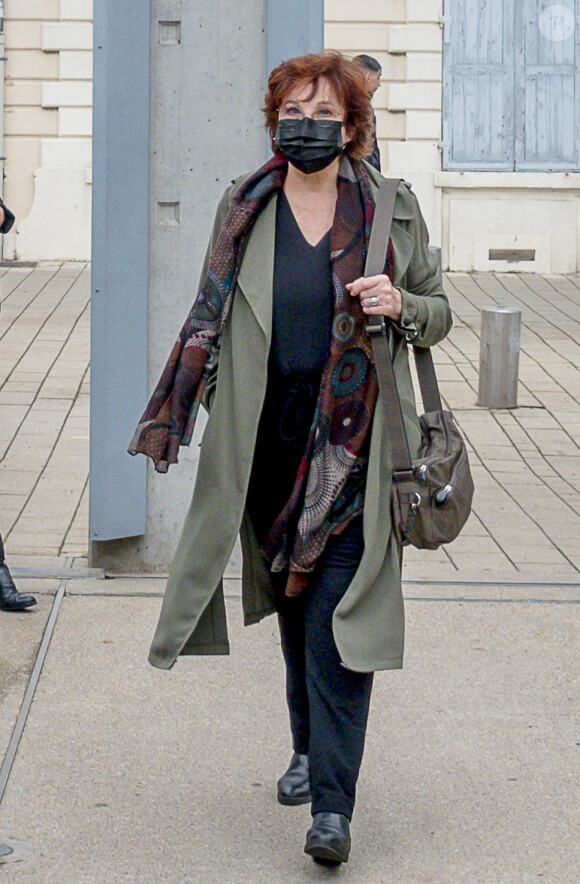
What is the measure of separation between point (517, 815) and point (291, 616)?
771 mm

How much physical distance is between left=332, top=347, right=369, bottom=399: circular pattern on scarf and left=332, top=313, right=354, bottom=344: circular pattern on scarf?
0.04m

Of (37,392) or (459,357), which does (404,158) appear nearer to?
(459,357)

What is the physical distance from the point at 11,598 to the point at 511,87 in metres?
12.2

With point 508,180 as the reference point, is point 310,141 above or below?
below

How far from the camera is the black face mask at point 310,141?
3.49 m

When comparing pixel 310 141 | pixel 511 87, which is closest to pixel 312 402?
pixel 310 141

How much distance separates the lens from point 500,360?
928cm

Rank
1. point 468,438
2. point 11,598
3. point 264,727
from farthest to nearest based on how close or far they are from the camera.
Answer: point 468,438 < point 11,598 < point 264,727

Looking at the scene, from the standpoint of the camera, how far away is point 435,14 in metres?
16.0

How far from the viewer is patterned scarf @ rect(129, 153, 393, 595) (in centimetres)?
353

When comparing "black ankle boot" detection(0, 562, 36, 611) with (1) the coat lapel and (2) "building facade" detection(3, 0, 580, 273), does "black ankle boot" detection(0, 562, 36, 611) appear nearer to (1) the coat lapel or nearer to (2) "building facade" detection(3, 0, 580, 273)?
(1) the coat lapel

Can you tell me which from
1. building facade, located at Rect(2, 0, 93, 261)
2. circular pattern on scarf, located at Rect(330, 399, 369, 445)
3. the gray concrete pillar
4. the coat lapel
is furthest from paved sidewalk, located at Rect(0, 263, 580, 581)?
the coat lapel

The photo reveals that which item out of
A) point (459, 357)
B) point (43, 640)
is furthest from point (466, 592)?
point (459, 357)

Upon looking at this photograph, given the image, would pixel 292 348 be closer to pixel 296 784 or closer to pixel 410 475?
pixel 410 475
